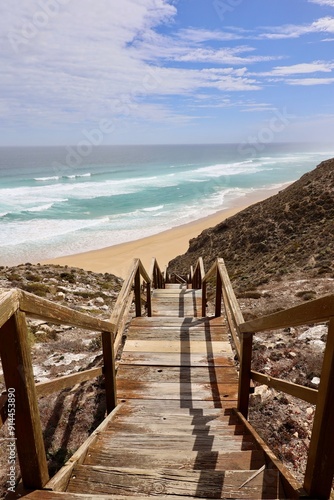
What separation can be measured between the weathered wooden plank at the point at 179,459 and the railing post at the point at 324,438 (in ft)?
2.55

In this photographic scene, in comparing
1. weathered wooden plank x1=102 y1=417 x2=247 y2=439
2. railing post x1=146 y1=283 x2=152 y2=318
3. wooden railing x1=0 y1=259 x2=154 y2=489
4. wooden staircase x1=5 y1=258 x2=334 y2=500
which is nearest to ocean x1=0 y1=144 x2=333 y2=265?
railing post x1=146 y1=283 x2=152 y2=318

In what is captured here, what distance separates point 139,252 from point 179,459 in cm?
2053

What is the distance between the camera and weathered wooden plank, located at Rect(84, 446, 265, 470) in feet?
8.27

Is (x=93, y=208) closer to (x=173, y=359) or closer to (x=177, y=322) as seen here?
(x=177, y=322)

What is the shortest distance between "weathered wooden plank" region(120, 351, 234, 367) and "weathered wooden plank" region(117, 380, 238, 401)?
44 centimetres

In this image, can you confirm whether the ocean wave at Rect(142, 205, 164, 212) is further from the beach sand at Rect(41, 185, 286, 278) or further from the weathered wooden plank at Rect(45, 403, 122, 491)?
the weathered wooden plank at Rect(45, 403, 122, 491)

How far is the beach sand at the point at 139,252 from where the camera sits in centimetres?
2048

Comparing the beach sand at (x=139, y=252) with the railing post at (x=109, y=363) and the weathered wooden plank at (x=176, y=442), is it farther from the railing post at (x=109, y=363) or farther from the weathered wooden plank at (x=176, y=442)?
the weathered wooden plank at (x=176, y=442)

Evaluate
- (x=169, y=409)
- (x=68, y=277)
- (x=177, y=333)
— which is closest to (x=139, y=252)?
(x=68, y=277)

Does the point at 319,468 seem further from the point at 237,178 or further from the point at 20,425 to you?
the point at 237,178

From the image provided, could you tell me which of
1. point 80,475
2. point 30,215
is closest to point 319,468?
point 80,475

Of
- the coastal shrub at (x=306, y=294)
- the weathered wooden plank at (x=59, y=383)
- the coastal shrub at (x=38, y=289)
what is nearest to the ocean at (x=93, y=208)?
the coastal shrub at (x=38, y=289)

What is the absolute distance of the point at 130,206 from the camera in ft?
127

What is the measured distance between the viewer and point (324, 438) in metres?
1.68
